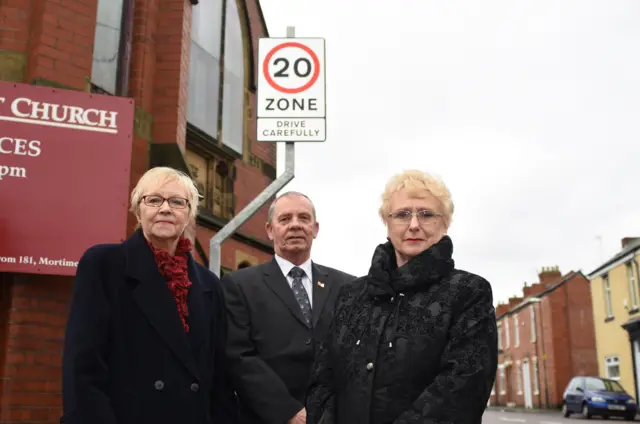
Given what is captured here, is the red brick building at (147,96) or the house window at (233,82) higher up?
the house window at (233,82)

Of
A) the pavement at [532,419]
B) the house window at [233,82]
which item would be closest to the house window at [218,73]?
the house window at [233,82]

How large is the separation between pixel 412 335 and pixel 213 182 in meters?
8.23

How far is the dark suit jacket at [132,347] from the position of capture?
9.34ft

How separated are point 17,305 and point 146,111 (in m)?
2.77

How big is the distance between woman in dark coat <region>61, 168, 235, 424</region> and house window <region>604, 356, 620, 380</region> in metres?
30.5

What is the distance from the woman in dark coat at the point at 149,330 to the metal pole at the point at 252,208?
196 centimetres

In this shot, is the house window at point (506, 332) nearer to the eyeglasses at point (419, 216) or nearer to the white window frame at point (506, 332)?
the white window frame at point (506, 332)

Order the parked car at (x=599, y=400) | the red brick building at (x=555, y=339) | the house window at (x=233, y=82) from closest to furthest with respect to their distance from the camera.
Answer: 1. the house window at (x=233, y=82)
2. the parked car at (x=599, y=400)
3. the red brick building at (x=555, y=339)

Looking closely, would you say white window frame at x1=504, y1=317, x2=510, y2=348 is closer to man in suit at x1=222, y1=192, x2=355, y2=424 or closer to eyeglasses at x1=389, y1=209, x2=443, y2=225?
man in suit at x1=222, y1=192, x2=355, y2=424

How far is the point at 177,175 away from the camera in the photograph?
3318 millimetres

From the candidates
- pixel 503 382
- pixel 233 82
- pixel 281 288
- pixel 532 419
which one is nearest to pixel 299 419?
pixel 281 288

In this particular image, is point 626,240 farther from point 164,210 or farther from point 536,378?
point 164,210

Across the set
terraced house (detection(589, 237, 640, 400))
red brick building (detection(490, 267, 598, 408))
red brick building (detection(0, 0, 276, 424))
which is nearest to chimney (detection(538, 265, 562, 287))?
red brick building (detection(490, 267, 598, 408))

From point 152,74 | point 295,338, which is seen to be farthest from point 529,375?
point 295,338
